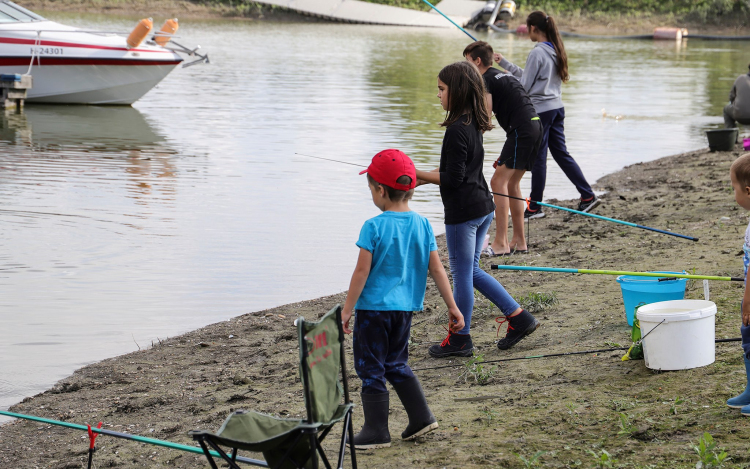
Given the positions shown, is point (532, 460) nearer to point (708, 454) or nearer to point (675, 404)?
point (708, 454)

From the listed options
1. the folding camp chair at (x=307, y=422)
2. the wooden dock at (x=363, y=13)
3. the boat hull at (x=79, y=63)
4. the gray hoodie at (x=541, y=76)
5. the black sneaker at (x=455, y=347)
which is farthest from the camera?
the wooden dock at (x=363, y=13)

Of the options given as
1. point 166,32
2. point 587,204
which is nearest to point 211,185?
point 587,204

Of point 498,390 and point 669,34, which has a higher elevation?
point 669,34

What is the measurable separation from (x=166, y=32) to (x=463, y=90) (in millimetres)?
14066

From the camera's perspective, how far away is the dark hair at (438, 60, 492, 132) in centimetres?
424

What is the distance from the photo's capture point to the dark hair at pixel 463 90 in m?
4.24

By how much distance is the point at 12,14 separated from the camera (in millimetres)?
15867

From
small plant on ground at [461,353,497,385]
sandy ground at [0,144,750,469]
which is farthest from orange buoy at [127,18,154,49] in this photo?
small plant on ground at [461,353,497,385]

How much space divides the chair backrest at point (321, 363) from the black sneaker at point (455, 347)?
166 cm

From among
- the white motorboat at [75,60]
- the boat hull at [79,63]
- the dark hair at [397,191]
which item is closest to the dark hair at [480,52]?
the dark hair at [397,191]

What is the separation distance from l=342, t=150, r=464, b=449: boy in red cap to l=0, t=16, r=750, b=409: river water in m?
2.27

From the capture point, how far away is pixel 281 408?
13.5 feet

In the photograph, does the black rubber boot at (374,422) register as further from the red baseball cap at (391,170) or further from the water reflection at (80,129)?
the water reflection at (80,129)

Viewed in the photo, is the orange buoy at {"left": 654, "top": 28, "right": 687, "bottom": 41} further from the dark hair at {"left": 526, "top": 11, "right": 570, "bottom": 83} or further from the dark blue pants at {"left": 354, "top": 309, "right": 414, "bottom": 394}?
the dark blue pants at {"left": 354, "top": 309, "right": 414, "bottom": 394}
